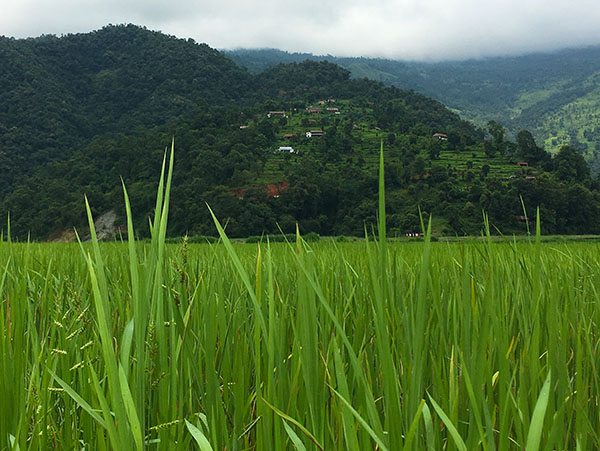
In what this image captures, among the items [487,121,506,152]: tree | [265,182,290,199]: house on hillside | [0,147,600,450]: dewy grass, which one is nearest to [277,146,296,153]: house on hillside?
[265,182,290,199]: house on hillside

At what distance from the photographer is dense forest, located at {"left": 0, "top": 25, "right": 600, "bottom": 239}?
37.1 m

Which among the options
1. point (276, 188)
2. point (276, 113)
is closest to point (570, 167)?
point (276, 188)

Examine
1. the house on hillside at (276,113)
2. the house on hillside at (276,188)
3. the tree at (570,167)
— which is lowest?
the house on hillside at (276,188)

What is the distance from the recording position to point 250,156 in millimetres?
45438

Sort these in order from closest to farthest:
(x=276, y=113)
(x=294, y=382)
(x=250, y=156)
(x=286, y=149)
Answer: (x=294, y=382), (x=250, y=156), (x=286, y=149), (x=276, y=113)

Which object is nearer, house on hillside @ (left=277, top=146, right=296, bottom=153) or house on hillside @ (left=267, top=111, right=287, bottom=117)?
house on hillside @ (left=277, top=146, right=296, bottom=153)

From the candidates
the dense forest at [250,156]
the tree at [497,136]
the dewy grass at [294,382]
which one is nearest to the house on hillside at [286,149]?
the dense forest at [250,156]

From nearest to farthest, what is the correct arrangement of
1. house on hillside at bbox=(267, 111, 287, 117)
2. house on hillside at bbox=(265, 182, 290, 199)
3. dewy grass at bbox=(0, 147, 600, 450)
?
dewy grass at bbox=(0, 147, 600, 450) → house on hillside at bbox=(265, 182, 290, 199) → house on hillside at bbox=(267, 111, 287, 117)

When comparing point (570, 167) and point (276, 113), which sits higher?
point (276, 113)

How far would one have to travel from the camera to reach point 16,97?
198 ft

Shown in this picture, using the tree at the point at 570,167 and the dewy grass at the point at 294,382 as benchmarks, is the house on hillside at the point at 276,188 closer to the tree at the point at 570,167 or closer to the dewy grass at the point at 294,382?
the tree at the point at 570,167

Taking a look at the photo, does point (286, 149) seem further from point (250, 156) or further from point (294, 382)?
point (294, 382)

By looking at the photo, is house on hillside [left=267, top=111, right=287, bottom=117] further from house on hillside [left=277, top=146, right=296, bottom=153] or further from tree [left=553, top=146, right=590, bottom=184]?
tree [left=553, top=146, right=590, bottom=184]

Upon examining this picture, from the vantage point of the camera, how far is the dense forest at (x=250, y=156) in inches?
1460
